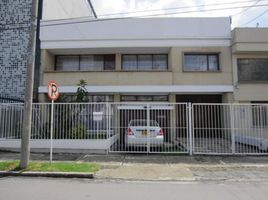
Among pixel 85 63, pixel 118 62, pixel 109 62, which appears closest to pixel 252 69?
pixel 118 62

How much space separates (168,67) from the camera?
68.3ft

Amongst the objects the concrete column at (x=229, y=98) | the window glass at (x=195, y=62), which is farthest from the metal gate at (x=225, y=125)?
the window glass at (x=195, y=62)

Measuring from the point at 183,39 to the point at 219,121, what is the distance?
7499mm

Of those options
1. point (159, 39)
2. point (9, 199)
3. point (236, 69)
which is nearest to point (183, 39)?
point (159, 39)

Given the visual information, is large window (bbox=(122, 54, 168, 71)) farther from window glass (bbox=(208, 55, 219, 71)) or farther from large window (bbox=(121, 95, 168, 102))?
window glass (bbox=(208, 55, 219, 71))

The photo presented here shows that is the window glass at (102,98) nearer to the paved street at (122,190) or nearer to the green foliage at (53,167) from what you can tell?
the green foliage at (53,167)

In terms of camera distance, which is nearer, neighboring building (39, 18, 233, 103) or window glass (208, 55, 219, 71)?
neighboring building (39, 18, 233, 103)

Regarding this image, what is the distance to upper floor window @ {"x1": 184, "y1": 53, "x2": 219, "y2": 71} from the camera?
2028 cm

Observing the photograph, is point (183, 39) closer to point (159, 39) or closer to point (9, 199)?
point (159, 39)

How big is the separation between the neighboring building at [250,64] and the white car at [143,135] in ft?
25.4

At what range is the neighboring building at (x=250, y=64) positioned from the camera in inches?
744

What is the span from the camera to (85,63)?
70.1 feet

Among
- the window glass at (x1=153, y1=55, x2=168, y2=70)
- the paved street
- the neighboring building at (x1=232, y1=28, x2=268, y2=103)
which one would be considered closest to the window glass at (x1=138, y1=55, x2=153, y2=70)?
the window glass at (x1=153, y1=55, x2=168, y2=70)

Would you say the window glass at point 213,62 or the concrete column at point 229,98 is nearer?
the concrete column at point 229,98
